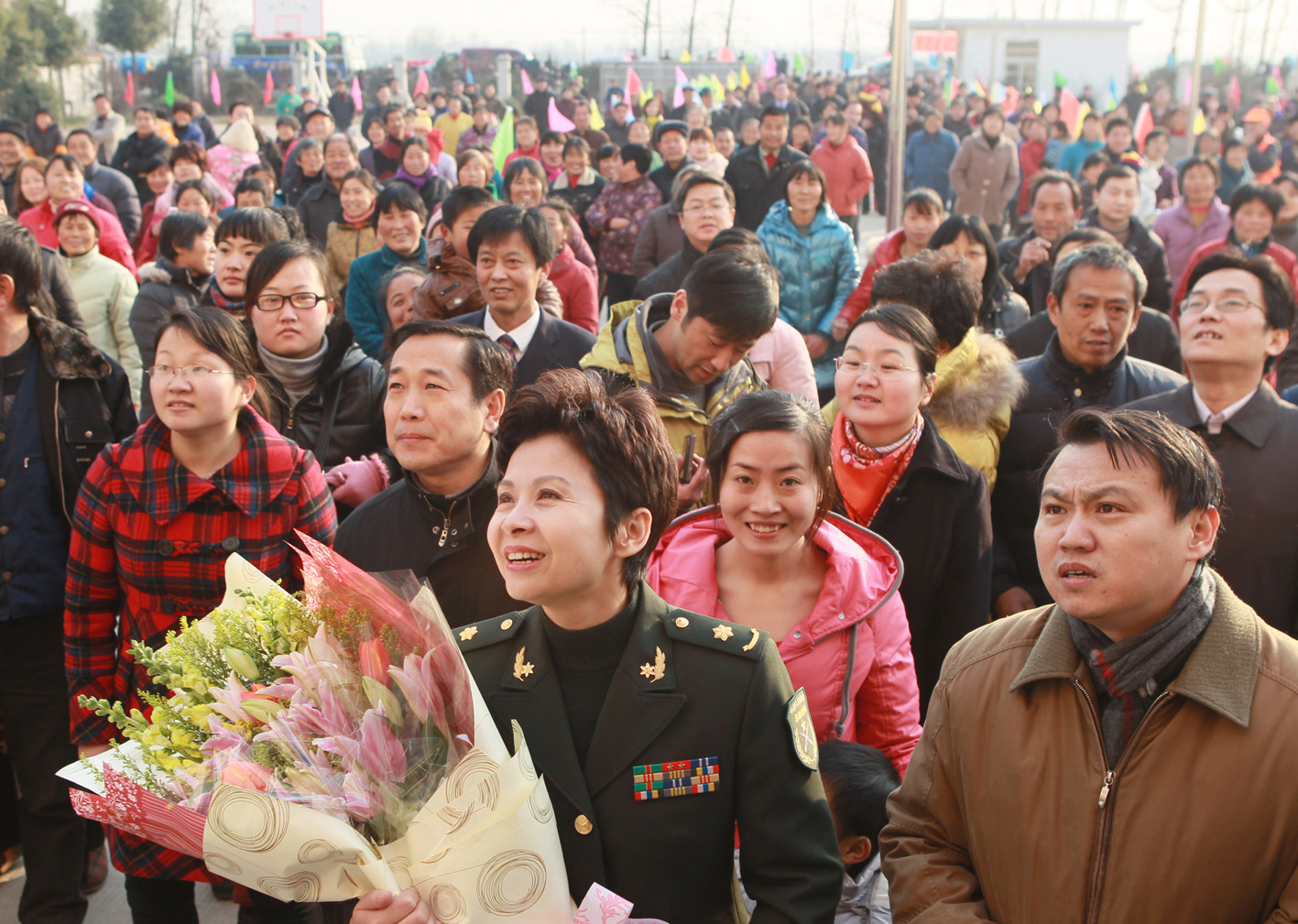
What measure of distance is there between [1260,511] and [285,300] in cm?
300

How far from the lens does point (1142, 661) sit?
1.83 metres

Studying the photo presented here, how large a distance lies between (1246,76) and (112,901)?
47358 millimetres

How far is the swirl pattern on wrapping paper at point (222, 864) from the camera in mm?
1577

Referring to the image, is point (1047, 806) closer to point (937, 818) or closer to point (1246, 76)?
point (937, 818)

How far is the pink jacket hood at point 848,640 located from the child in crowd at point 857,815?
161 mm

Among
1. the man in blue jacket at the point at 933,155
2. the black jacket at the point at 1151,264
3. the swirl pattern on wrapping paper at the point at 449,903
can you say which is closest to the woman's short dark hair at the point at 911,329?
the swirl pattern on wrapping paper at the point at 449,903

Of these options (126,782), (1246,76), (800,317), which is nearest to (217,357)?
(126,782)

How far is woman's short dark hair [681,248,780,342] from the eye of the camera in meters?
3.27

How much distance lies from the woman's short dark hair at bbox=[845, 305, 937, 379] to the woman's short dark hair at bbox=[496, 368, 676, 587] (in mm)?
1248

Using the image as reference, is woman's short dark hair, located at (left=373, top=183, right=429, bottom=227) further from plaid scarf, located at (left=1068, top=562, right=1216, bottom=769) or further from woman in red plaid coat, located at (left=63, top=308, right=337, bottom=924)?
plaid scarf, located at (left=1068, top=562, right=1216, bottom=769)

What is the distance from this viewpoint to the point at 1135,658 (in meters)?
1.83

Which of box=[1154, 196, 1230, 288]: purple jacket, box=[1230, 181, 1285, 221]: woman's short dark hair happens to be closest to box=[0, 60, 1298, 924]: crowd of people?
box=[1230, 181, 1285, 221]: woman's short dark hair

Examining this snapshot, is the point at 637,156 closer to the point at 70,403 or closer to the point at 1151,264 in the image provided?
the point at 1151,264

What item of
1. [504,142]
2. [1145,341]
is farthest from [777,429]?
[504,142]
